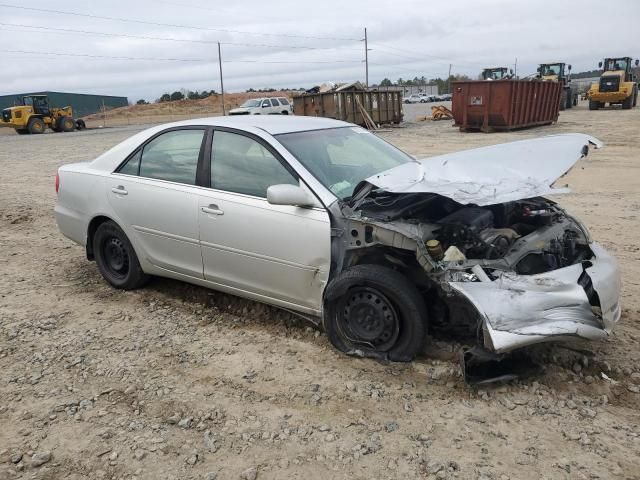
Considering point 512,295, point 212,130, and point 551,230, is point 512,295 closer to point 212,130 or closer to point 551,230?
point 551,230

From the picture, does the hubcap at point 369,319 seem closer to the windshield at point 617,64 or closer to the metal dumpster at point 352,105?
the metal dumpster at point 352,105

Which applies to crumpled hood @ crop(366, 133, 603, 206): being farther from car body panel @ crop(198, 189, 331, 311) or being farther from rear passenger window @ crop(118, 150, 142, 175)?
rear passenger window @ crop(118, 150, 142, 175)

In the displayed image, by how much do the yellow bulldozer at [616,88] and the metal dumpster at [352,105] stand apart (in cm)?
1227

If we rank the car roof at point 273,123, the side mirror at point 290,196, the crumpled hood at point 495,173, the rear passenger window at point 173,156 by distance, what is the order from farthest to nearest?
the rear passenger window at point 173,156 < the car roof at point 273,123 < the side mirror at point 290,196 < the crumpled hood at point 495,173

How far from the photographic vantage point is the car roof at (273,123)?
14.1ft

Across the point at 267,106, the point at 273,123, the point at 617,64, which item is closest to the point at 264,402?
the point at 273,123

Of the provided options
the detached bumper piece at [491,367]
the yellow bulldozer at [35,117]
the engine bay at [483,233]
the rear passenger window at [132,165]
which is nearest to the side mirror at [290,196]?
the engine bay at [483,233]

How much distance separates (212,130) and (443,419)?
2.73 m

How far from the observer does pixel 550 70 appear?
3180 centimetres

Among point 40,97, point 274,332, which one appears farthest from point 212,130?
point 40,97

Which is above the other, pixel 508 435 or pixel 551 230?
pixel 551 230

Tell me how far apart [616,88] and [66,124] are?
33434 mm

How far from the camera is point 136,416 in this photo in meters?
3.21

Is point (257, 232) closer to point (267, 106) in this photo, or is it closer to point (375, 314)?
point (375, 314)
